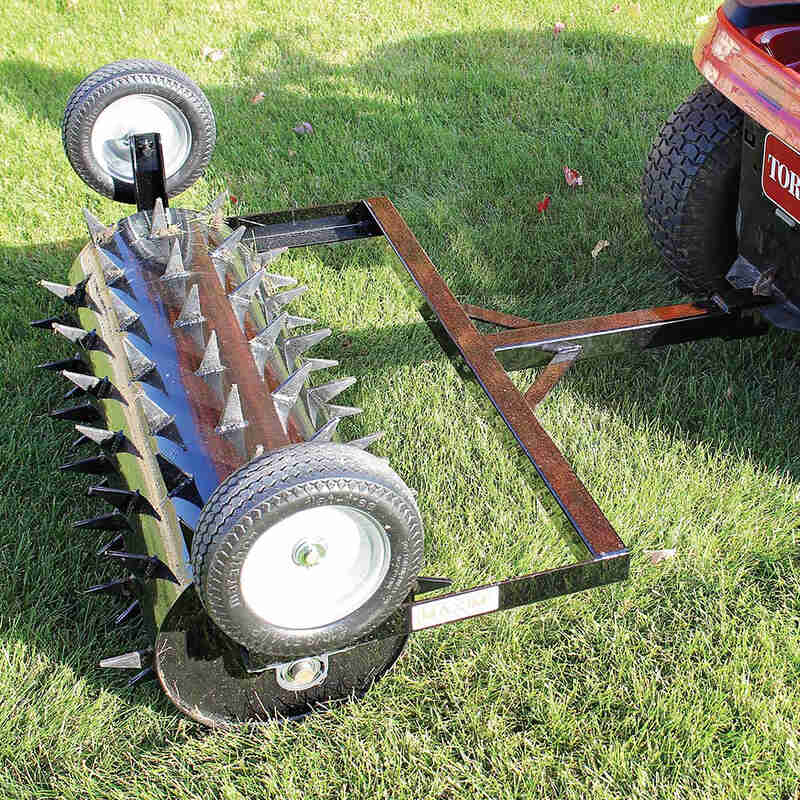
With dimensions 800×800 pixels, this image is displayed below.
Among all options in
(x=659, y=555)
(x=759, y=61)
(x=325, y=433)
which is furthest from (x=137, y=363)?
(x=759, y=61)

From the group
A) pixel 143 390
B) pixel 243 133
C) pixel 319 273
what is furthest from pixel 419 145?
pixel 143 390

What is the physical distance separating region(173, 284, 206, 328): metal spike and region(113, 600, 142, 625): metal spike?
62 cm

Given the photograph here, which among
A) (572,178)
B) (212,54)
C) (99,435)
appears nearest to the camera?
(99,435)

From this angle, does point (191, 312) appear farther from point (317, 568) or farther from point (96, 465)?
point (317, 568)

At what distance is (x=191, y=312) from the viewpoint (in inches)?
85.6

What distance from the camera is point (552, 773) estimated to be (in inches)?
75.7

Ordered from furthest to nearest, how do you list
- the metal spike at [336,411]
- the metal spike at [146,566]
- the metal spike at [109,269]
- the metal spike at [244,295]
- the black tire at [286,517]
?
the metal spike at [109,269]
the metal spike at [244,295]
the metal spike at [336,411]
the metal spike at [146,566]
the black tire at [286,517]

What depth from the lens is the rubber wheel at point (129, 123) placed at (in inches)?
110

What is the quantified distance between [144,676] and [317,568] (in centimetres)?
52

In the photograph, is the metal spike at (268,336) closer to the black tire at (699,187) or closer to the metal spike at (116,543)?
the metal spike at (116,543)

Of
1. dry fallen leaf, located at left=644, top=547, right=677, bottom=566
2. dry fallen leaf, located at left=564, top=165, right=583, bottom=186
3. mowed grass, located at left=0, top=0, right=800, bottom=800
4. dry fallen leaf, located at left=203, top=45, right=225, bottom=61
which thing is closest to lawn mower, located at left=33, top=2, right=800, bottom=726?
mowed grass, located at left=0, top=0, right=800, bottom=800

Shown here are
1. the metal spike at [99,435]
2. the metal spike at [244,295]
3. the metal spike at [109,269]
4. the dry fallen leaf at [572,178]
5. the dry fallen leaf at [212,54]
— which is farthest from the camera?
the dry fallen leaf at [212,54]

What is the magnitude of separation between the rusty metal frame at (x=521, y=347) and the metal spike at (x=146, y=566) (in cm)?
39

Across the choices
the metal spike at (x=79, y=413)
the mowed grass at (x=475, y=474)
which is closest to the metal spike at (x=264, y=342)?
the metal spike at (x=79, y=413)
